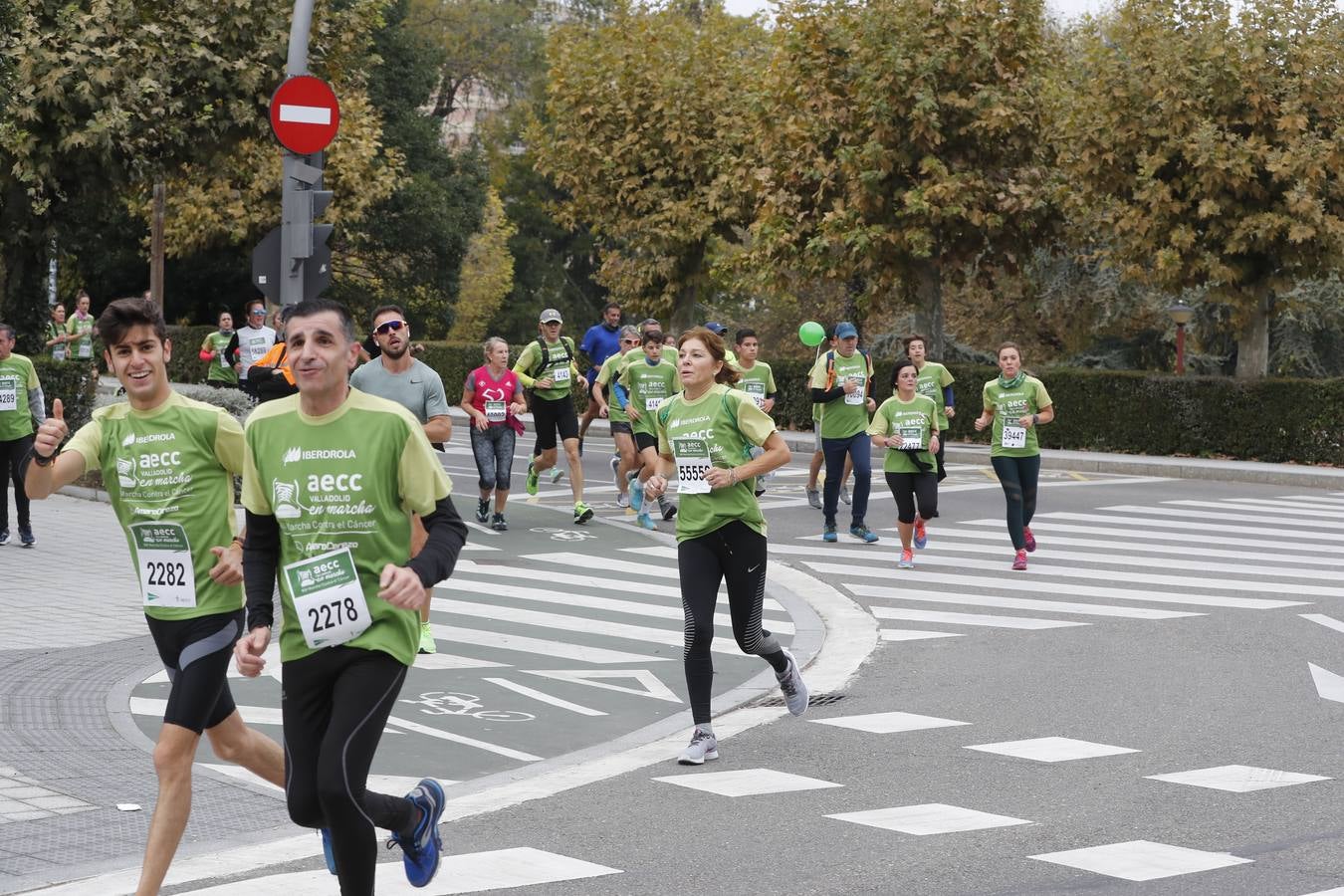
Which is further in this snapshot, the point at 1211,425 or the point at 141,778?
the point at 1211,425

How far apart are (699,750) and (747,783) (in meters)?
0.42

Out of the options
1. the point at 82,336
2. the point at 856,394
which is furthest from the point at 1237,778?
the point at 82,336

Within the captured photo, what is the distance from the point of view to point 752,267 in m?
35.6

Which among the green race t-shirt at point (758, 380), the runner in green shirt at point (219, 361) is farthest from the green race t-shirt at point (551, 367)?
the runner in green shirt at point (219, 361)

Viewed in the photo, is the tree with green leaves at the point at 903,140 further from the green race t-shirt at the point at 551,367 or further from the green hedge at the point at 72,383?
the green hedge at the point at 72,383

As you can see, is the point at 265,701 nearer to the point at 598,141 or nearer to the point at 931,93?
the point at 931,93

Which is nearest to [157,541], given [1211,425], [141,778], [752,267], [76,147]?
[141,778]

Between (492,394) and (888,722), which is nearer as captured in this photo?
(888,722)

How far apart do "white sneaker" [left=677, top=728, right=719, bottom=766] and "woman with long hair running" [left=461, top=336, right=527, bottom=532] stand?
8227 mm

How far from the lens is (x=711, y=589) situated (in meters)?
7.95

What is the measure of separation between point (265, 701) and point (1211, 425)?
2198 cm

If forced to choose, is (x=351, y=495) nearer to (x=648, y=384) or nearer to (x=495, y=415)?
(x=495, y=415)

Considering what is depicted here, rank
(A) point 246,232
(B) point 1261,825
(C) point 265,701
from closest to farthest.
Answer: (B) point 1261,825 → (C) point 265,701 → (A) point 246,232

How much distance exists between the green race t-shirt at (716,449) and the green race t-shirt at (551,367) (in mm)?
9361
